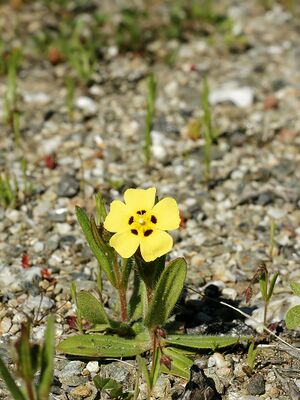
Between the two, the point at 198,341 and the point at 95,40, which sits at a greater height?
the point at 95,40

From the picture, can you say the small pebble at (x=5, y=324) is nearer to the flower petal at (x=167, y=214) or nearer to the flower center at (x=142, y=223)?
the flower center at (x=142, y=223)

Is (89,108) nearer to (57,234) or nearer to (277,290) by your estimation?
(57,234)

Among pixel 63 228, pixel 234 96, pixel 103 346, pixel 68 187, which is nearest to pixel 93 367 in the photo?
pixel 103 346

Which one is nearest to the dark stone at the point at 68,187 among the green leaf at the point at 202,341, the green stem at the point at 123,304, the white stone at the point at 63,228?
the white stone at the point at 63,228

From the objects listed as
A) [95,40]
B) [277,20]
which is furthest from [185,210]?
[277,20]

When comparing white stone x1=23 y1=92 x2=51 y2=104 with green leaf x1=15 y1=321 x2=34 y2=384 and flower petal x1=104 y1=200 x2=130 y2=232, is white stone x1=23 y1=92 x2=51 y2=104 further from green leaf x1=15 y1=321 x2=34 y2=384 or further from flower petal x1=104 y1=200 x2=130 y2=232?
green leaf x1=15 y1=321 x2=34 y2=384

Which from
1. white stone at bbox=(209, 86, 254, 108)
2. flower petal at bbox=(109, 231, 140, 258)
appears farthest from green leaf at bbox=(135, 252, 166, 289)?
white stone at bbox=(209, 86, 254, 108)
